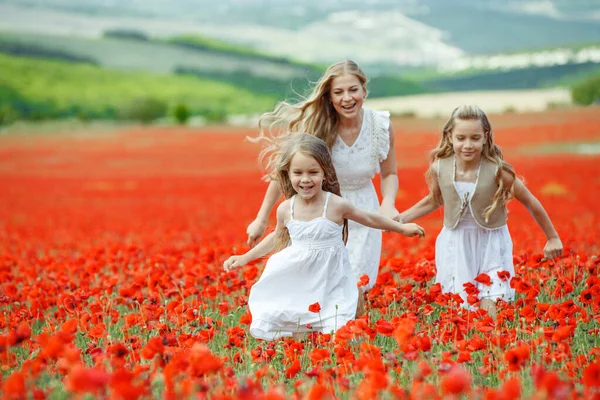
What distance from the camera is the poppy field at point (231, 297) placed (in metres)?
2.88

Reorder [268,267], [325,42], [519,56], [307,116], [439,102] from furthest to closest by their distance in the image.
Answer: [325,42] < [439,102] < [519,56] < [307,116] < [268,267]

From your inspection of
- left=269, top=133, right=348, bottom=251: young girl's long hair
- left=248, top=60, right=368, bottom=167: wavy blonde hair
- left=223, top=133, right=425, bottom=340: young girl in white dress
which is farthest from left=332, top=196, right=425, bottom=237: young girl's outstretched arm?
left=248, top=60, right=368, bottom=167: wavy blonde hair

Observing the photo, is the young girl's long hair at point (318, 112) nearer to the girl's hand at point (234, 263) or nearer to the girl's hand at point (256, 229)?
the girl's hand at point (256, 229)

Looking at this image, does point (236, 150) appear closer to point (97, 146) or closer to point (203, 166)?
point (203, 166)

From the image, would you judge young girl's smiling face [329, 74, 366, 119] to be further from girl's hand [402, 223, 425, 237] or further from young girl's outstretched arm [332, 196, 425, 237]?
girl's hand [402, 223, 425, 237]

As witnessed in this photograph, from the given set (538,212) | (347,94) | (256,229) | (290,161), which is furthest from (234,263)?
(538,212)

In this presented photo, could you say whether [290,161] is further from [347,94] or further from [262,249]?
[347,94]

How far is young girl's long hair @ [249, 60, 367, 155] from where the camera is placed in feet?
17.0

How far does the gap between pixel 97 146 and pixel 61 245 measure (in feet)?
61.3

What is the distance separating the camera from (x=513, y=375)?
343 cm

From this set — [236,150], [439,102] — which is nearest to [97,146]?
[236,150]

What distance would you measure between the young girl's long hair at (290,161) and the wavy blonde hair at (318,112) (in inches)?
14.6

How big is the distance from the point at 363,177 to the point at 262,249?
0.94 m

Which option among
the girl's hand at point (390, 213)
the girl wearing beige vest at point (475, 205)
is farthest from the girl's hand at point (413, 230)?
the girl wearing beige vest at point (475, 205)
